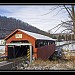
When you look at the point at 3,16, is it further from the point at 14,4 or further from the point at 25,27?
the point at 14,4

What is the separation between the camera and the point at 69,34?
9.53ft

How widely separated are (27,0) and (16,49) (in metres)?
1.28

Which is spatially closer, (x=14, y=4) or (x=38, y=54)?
(x=14, y=4)

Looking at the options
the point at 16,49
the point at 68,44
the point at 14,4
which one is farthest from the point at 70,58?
the point at 14,4

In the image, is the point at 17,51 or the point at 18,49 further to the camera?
the point at 17,51

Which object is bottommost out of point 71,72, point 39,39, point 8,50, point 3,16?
point 71,72

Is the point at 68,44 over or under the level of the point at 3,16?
under

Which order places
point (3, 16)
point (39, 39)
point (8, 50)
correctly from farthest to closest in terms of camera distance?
point (39, 39), point (8, 50), point (3, 16)

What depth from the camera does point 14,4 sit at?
204 centimetres

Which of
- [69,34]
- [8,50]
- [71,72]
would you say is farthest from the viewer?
[8,50]

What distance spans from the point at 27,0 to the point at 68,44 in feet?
4.17

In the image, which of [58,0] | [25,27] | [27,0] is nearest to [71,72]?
[58,0]

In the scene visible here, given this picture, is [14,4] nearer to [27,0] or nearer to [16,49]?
[27,0]

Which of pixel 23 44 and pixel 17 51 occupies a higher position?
pixel 23 44
